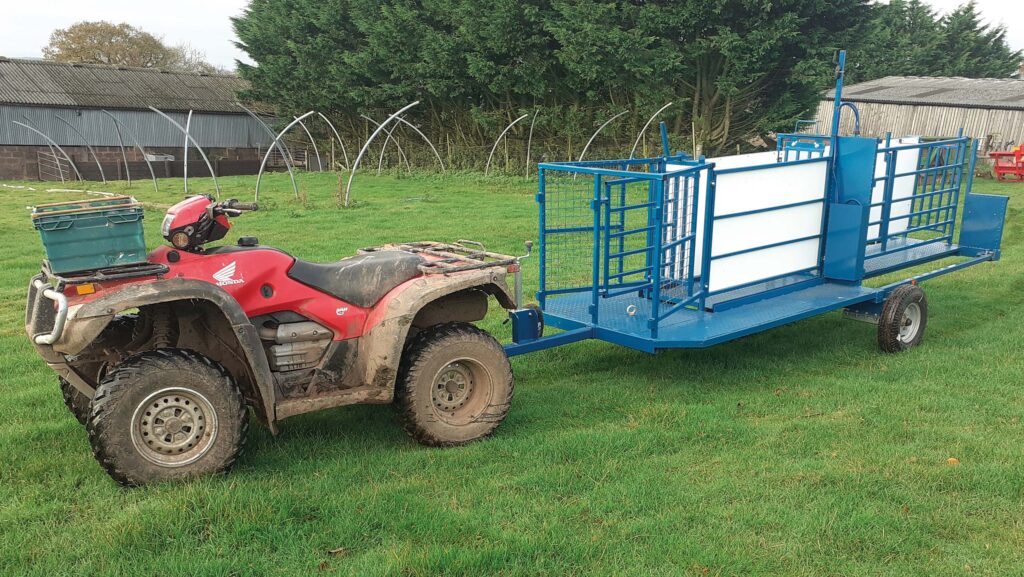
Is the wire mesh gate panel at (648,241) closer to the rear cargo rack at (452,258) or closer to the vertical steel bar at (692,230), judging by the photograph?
the vertical steel bar at (692,230)


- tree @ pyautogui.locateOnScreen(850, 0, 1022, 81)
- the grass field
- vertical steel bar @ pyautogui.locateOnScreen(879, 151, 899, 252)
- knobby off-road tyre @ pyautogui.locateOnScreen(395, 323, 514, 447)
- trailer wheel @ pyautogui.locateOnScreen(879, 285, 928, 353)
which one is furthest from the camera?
tree @ pyautogui.locateOnScreen(850, 0, 1022, 81)

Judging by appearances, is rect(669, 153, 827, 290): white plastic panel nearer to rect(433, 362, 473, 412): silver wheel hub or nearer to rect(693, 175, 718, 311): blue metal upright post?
rect(693, 175, 718, 311): blue metal upright post

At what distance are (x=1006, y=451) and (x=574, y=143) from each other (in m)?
22.5

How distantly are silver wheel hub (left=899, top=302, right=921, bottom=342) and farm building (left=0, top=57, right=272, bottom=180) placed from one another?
30.9 meters

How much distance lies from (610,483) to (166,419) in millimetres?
2321

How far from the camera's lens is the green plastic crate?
369 cm

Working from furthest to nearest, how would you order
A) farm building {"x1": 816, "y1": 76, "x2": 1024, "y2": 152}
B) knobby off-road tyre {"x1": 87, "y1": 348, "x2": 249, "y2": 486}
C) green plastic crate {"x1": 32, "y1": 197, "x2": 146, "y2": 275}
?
1. farm building {"x1": 816, "y1": 76, "x2": 1024, "y2": 152}
2. knobby off-road tyre {"x1": 87, "y1": 348, "x2": 249, "y2": 486}
3. green plastic crate {"x1": 32, "y1": 197, "x2": 146, "y2": 275}

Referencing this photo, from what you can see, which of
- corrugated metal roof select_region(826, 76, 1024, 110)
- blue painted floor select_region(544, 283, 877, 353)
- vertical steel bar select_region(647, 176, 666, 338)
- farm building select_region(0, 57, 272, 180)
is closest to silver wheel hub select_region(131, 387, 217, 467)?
blue painted floor select_region(544, 283, 877, 353)

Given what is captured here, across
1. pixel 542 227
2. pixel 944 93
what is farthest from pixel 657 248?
pixel 944 93

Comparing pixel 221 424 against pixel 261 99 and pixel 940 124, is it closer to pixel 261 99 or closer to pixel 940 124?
pixel 940 124

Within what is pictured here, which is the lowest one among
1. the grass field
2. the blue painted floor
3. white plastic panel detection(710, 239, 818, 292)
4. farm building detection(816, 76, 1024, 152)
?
the grass field

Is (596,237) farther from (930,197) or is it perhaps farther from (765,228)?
(930,197)

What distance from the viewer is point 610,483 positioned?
4.22 meters

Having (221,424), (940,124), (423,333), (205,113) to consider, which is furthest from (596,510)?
(205,113)
